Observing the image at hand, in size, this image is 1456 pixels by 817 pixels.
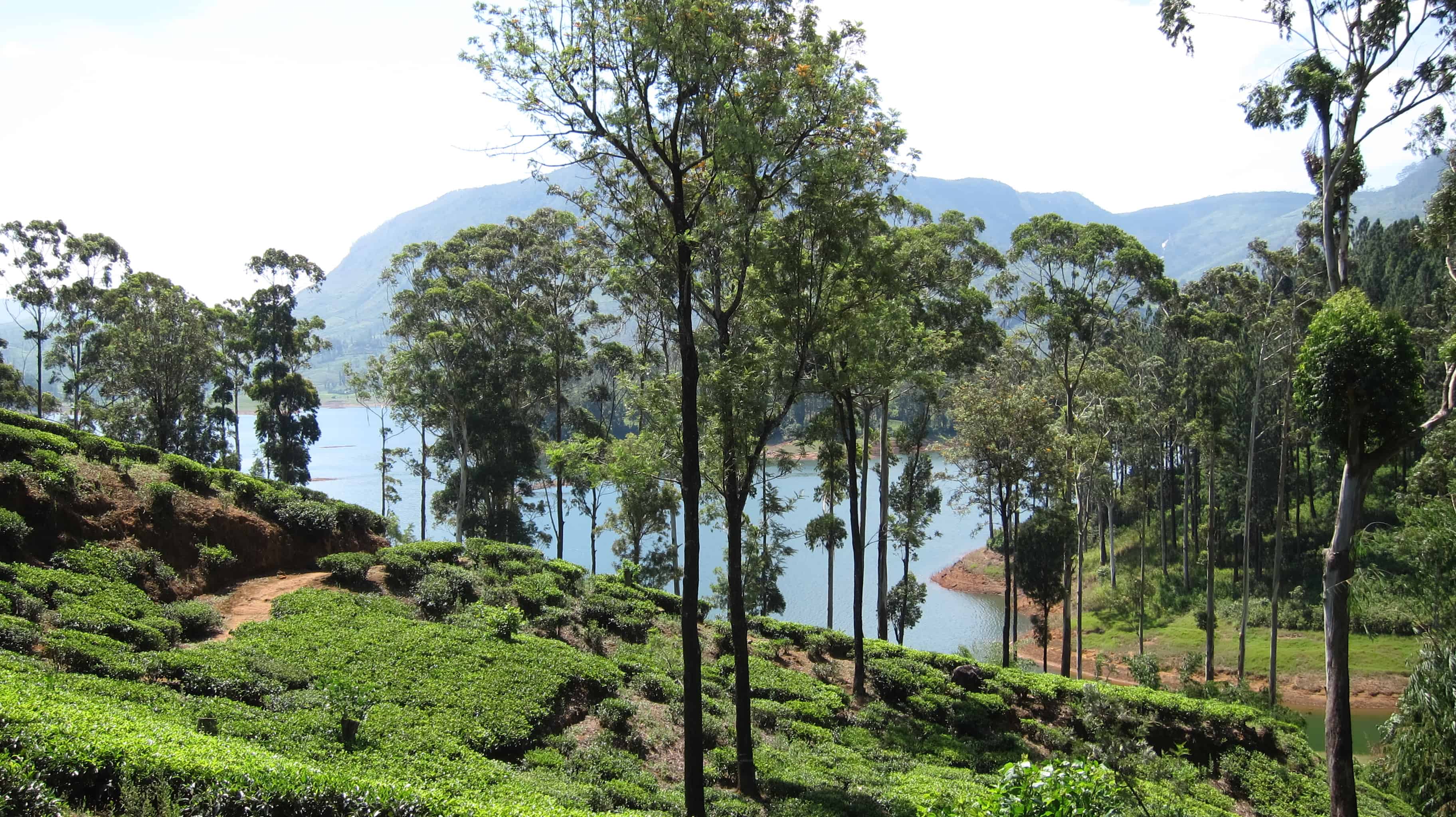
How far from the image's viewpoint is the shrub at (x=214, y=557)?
48.6 feet

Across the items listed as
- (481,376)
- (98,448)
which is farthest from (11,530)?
(481,376)

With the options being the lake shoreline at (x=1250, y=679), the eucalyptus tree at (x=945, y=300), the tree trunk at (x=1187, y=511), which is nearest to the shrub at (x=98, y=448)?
the eucalyptus tree at (x=945, y=300)

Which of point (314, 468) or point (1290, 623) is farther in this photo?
point (314, 468)

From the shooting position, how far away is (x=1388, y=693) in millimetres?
26578

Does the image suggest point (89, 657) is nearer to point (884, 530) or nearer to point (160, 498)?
point (160, 498)

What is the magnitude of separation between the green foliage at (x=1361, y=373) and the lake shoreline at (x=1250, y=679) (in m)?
12.9

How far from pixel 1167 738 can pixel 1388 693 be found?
19817 mm

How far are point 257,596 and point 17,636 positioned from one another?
5.31 m

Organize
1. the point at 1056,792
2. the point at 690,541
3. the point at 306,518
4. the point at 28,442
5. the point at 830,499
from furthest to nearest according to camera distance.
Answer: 1. the point at 830,499
2. the point at 306,518
3. the point at 28,442
4. the point at 690,541
5. the point at 1056,792

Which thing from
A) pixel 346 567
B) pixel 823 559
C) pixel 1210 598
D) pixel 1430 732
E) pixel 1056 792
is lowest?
pixel 823 559

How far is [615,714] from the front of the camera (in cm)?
1146

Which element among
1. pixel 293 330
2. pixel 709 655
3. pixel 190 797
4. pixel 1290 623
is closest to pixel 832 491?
pixel 709 655

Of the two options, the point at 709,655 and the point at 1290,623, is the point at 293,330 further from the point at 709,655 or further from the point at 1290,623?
the point at 1290,623

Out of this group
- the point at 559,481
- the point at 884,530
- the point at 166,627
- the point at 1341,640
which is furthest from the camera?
the point at 559,481
